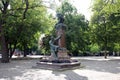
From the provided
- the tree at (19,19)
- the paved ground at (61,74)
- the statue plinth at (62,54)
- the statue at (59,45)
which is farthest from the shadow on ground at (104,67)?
the tree at (19,19)

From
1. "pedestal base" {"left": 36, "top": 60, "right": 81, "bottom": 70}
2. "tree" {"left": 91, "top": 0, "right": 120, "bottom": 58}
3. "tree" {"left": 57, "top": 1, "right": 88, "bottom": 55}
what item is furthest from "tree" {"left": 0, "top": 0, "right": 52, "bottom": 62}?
"pedestal base" {"left": 36, "top": 60, "right": 81, "bottom": 70}

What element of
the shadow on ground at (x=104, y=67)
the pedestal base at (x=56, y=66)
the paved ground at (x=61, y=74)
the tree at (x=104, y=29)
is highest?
the tree at (x=104, y=29)

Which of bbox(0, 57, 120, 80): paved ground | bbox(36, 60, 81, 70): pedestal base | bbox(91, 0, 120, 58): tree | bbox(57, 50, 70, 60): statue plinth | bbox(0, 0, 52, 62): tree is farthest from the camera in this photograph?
bbox(91, 0, 120, 58): tree

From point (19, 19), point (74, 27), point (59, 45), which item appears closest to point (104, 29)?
point (74, 27)

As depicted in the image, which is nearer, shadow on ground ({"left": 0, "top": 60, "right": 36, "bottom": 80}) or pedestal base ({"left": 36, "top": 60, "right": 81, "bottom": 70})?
shadow on ground ({"left": 0, "top": 60, "right": 36, "bottom": 80})

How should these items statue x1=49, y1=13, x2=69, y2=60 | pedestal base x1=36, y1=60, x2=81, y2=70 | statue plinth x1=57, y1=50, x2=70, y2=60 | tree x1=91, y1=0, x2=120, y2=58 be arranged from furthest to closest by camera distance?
tree x1=91, y1=0, x2=120, y2=58 → statue x1=49, y1=13, x2=69, y2=60 → statue plinth x1=57, y1=50, x2=70, y2=60 → pedestal base x1=36, y1=60, x2=81, y2=70

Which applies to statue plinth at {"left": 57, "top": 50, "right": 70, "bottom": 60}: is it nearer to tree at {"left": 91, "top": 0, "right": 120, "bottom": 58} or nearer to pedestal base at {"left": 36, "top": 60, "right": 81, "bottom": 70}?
pedestal base at {"left": 36, "top": 60, "right": 81, "bottom": 70}

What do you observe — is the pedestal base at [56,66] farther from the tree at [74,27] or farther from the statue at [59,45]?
the tree at [74,27]

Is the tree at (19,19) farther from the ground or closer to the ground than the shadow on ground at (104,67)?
farther from the ground

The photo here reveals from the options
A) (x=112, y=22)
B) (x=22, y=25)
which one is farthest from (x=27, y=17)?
(x=112, y=22)

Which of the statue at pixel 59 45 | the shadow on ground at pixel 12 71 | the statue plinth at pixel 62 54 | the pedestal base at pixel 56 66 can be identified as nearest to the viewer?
the shadow on ground at pixel 12 71

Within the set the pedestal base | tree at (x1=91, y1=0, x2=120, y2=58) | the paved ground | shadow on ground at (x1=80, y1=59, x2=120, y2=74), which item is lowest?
shadow on ground at (x1=80, y1=59, x2=120, y2=74)

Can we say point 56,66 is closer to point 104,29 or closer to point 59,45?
point 59,45

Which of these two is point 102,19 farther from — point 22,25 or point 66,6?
point 22,25
